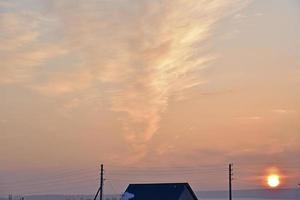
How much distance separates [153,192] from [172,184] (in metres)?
2.10

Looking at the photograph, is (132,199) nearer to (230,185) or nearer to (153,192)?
(153,192)

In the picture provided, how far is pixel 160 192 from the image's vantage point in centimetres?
6425

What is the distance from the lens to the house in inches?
2486

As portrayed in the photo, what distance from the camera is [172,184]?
64.8 metres

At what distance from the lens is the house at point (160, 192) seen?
63.2m

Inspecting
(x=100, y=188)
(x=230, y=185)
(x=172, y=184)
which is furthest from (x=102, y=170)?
(x=230, y=185)

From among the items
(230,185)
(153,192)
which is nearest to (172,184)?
(153,192)

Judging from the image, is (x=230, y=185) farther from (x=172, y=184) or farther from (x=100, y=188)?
(x=100, y=188)

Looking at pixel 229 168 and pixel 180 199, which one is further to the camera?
pixel 229 168

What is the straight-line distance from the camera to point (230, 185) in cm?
6638

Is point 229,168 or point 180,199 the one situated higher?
point 229,168

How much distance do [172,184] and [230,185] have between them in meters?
6.29

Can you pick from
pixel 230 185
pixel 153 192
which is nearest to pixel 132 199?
pixel 153 192

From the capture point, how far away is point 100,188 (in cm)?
6341
